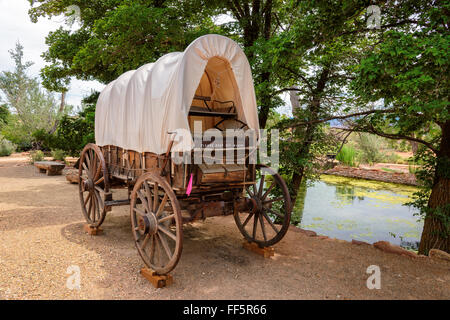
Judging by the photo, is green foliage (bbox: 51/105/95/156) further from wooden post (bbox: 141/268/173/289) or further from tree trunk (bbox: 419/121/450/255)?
tree trunk (bbox: 419/121/450/255)

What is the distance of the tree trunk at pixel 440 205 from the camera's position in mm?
4730

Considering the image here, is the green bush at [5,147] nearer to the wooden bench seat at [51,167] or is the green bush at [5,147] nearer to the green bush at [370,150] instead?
the wooden bench seat at [51,167]

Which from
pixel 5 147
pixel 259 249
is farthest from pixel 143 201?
pixel 5 147

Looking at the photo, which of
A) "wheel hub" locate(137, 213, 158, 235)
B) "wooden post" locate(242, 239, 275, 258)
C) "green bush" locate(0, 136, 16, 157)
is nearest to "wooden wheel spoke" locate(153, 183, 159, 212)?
"wheel hub" locate(137, 213, 158, 235)

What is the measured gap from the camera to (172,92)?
3.40 metres

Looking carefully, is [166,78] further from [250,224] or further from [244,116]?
[250,224]

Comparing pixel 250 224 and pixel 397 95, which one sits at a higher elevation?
pixel 397 95

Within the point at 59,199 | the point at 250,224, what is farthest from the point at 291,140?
the point at 59,199

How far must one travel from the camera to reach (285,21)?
29.5ft

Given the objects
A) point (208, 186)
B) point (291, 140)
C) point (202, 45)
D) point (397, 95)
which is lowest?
point (208, 186)

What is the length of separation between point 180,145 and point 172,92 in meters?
0.64

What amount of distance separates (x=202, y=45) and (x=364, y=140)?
15.0 metres

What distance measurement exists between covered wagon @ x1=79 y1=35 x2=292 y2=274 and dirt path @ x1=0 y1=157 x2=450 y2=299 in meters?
0.36
